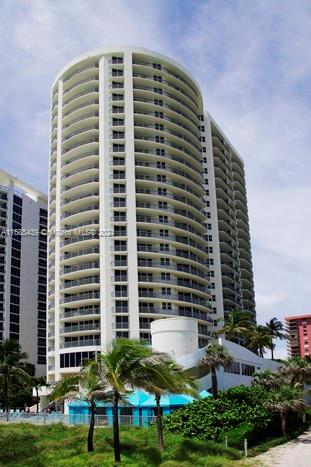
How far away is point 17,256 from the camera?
421ft

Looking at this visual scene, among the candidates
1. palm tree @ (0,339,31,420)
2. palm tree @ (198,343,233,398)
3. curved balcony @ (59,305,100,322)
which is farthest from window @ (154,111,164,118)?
palm tree @ (198,343,233,398)

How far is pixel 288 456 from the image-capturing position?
1487 inches

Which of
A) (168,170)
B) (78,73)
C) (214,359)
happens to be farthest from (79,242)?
(214,359)

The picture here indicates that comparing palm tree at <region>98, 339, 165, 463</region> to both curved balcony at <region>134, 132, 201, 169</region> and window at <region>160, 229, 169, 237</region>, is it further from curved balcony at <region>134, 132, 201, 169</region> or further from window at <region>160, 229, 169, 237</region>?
curved balcony at <region>134, 132, 201, 169</region>

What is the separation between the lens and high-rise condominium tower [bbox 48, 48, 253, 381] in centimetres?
7944

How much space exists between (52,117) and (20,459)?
7496 cm

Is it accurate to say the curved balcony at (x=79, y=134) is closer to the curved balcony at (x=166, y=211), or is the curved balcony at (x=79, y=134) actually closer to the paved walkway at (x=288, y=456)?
the curved balcony at (x=166, y=211)

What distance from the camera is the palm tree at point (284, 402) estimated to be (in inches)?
1775

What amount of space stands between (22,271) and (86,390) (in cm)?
9815

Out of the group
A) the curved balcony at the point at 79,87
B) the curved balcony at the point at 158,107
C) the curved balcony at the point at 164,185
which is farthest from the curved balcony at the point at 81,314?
the curved balcony at the point at 79,87

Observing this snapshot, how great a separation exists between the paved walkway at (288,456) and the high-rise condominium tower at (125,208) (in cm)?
3605

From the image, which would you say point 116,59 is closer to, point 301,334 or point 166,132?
point 166,132

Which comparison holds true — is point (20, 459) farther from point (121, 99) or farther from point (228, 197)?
point (228, 197)

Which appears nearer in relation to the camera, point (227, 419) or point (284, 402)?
point (227, 419)
